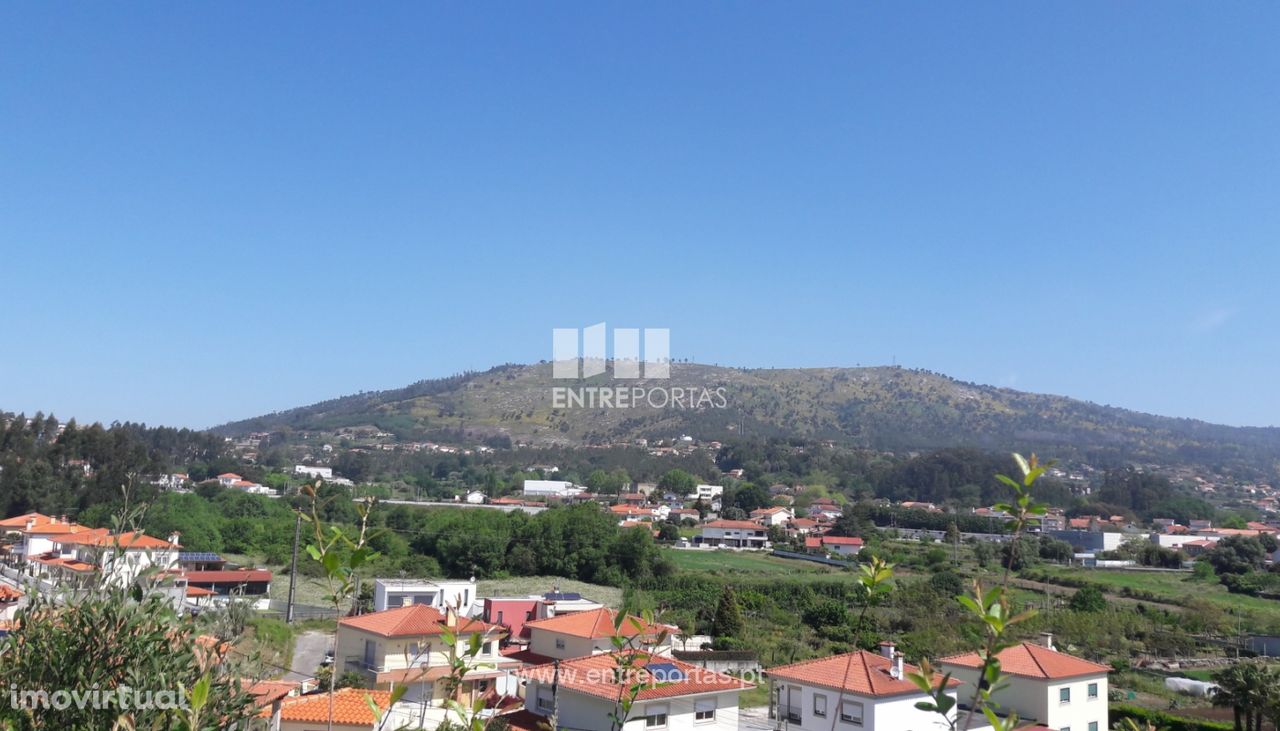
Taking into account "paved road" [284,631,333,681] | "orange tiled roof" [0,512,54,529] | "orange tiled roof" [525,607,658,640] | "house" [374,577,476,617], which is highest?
"orange tiled roof" [0,512,54,529]

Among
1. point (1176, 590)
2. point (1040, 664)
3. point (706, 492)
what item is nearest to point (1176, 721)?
point (1040, 664)

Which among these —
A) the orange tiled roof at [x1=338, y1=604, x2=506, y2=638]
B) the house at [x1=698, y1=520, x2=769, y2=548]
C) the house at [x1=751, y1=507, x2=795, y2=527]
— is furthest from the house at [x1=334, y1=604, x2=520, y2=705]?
the house at [x1=751, y1=507, x2=795, y2=527]

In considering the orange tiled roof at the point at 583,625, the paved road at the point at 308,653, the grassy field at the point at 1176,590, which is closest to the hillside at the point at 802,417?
the grassy field at the point at 1176,590

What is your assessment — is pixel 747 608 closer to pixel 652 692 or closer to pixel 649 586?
pixel 649 586

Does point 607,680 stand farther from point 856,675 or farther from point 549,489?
point 549,489

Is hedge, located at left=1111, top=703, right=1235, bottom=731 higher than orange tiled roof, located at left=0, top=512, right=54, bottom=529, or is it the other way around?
orange tiled roof, located at left=0, top=512, right=54, bottom=529

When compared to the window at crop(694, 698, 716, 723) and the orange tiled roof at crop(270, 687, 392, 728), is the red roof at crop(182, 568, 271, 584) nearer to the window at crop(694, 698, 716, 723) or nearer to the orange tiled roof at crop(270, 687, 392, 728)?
the orange tiled roof at crop(270, 687, 392, 728)

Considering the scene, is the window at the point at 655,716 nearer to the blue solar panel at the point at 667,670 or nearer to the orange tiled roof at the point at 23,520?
the blue solar panel at the point at 667,670
